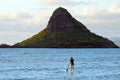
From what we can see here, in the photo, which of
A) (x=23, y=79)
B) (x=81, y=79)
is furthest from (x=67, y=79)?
(x=23, y=79)

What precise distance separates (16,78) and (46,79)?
4.91 metres

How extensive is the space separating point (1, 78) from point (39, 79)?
225 inches

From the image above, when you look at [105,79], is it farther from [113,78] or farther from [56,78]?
[56,78]

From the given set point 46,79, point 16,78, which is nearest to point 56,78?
point 46,79

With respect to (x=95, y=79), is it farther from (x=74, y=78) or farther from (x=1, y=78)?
(x=1, y=78)

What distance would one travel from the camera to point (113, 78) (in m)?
62.8

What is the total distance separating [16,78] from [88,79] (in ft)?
33.4

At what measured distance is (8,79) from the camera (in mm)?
62062

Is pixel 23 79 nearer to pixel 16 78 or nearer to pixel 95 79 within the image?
pixel 16 78

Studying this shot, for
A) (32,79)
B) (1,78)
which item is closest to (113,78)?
(32,79)

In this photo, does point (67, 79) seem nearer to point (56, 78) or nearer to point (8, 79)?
point (56, 78)

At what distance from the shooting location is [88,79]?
6122 cm

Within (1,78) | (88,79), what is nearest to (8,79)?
(1,78)

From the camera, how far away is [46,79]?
6141 cm
